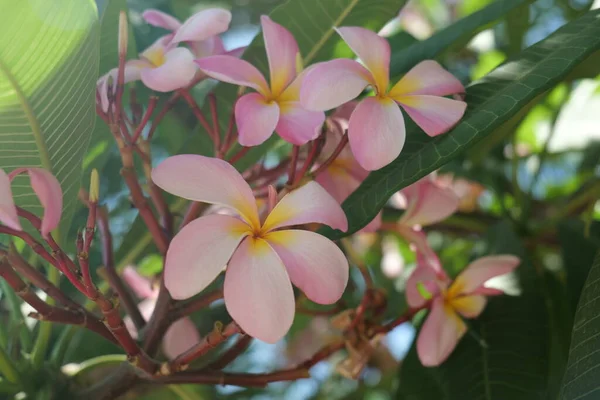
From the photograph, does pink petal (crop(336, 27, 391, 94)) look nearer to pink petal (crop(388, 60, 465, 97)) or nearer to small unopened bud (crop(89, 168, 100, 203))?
pink petal (crop(388, 60, 465, 97))

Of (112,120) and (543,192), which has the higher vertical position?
(112,120)

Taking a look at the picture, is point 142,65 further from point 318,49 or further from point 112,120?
point 318,49

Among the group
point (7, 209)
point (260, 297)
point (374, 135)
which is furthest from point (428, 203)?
point (7, 209)

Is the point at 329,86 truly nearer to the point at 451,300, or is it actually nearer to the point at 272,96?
the point at 272,96

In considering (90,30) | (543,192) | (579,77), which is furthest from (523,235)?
(90,30)

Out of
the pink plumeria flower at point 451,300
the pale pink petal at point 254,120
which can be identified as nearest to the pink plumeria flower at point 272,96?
the pale pink petal at point 254,120
